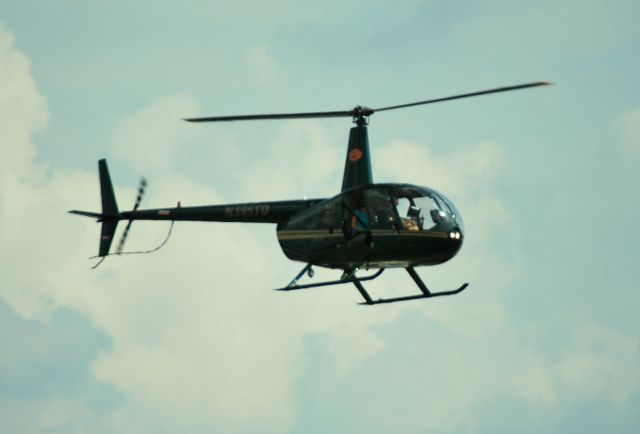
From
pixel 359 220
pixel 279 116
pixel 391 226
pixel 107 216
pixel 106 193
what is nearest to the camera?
pixel 391 226

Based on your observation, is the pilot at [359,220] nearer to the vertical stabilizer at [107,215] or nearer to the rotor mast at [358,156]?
the rotor mast at [358,156]

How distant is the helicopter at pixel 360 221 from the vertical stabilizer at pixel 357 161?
0.10ft

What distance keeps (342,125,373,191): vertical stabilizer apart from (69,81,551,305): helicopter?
3 cm

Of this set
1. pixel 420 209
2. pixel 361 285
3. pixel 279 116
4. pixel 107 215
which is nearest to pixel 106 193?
pixel 107 215

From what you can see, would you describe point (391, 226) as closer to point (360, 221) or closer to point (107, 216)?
point (360, 221)

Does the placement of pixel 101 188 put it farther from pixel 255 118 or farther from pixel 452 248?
pixel 452 248

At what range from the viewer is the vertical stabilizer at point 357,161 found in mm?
44131

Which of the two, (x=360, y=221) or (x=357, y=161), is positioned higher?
(x=357, y=161)

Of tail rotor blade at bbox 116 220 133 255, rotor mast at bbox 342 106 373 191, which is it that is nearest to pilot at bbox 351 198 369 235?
rotor mast at bbox 342 106 373 191

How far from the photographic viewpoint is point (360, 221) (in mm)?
41906

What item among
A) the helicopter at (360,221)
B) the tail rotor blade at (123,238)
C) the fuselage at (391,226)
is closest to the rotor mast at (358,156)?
the helicopter at (360,221)

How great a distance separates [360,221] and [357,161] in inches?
122

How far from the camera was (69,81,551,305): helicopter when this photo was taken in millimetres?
41469

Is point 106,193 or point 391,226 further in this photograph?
point 106,193
